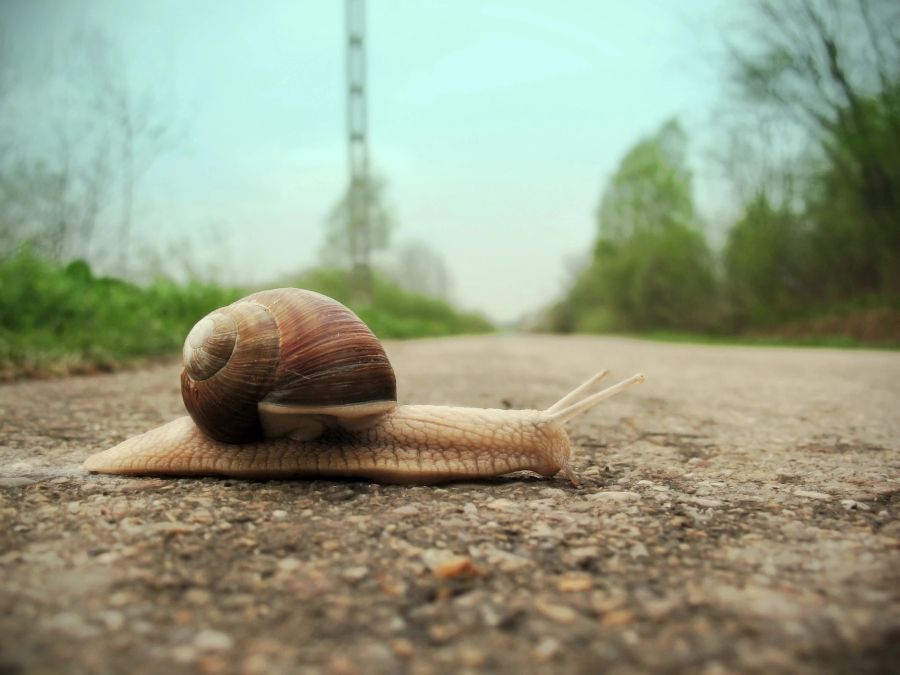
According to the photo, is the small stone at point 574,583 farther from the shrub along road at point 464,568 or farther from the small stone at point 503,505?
the small stone at point 503,505

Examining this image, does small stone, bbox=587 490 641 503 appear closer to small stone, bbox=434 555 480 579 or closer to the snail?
the snail

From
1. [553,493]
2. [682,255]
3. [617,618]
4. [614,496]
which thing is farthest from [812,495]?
[682,255]

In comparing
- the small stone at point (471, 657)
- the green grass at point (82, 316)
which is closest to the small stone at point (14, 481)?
the small stone at point (471, 657)

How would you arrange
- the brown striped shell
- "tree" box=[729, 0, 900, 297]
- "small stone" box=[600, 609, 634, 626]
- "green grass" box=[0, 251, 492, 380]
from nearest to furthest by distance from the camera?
"small stone" box=[600, 609, 634, 626], the brown striped shell, "green grass" box=[0, 251, 492, 380], "tree" box=[729, 0, 900, 297]

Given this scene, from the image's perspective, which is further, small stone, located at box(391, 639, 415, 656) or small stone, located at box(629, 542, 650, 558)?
small stone, located at box(629, 542, 650, 558)

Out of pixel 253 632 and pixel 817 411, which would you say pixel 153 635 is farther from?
pixel 817 411

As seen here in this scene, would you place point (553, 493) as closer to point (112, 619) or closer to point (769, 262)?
point (112, 619)

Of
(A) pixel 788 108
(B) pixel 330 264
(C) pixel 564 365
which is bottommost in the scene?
(C) pixel 564 365

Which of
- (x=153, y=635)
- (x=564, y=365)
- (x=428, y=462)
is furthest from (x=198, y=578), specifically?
(x=564, y=365)

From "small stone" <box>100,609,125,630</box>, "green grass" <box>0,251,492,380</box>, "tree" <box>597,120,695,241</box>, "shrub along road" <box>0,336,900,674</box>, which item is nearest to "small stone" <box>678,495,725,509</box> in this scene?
"shrub along road" <box>0,336,900,674</box>
